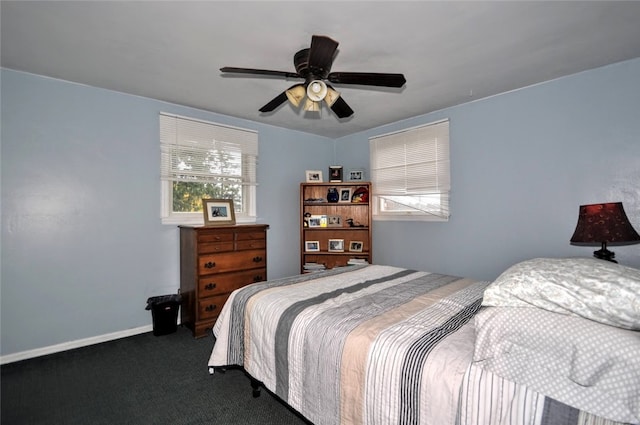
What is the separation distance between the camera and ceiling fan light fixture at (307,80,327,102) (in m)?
1.82

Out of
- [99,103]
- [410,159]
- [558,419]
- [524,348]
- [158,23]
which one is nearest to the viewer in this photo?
[558,419]

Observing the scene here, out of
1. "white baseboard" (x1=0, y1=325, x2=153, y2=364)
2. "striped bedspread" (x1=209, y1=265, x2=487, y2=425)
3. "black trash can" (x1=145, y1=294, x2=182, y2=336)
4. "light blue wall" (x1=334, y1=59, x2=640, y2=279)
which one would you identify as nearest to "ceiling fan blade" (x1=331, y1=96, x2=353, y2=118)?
"striped bedspread" (x1=209, y1=265, x2=487, y2=425)

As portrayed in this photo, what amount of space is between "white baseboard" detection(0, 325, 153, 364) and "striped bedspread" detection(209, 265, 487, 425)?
5.11ft

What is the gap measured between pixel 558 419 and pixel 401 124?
3.43 meters

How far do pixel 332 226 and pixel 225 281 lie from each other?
160cm

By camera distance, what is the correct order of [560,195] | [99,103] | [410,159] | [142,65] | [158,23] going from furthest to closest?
1. [410,159]
2. [99,103]
3. [560,195]
4. [142,65]
5. [158,23]

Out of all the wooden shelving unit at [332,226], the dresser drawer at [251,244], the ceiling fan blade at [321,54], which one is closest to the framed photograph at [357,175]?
the wooden shelving unit at [332,226]

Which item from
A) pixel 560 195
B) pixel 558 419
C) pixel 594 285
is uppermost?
pixel 560 195

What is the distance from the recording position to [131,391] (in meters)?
2.03

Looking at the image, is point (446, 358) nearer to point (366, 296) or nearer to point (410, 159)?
point (366, 296)

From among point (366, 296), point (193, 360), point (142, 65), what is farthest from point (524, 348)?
point (142, 65)

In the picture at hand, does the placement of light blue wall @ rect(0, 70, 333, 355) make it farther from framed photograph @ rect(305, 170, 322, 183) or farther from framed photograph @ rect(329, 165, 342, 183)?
framed photograph @ rect(329, 165, 342, 183)

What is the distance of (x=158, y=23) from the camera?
184cm

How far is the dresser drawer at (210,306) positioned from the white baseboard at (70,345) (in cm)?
64
